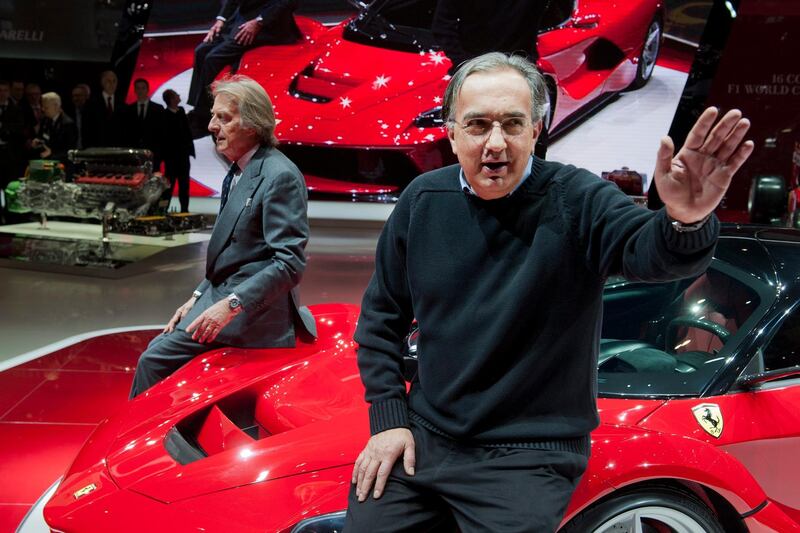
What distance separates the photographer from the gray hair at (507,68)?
157 centimetres

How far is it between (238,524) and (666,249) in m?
1.12

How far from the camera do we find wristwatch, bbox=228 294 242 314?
8.58 feet

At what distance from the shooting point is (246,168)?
110 inches

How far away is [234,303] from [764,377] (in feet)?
5.85

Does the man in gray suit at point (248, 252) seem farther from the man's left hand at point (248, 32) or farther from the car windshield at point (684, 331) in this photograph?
the man's left hand at point (248, 32)

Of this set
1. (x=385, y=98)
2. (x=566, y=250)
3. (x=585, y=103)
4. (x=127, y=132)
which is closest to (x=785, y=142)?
(x=585, y=103)

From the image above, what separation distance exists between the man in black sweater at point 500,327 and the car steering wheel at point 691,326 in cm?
93

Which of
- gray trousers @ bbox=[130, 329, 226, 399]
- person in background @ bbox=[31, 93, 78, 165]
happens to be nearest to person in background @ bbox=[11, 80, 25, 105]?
person in background @ bbox=[31, 93, 78, 165]

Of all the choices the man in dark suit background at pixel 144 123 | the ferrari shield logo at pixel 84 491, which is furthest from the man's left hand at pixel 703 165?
the man in dark suit background at pixel 144 123

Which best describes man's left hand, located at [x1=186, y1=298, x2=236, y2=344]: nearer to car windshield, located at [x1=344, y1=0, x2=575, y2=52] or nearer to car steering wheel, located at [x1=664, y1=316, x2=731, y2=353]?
car steering wheel, located at [x1=664, y1=316, x2=731, y2=353]

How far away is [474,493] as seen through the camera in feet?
4.83

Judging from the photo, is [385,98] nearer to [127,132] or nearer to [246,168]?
[127,132]

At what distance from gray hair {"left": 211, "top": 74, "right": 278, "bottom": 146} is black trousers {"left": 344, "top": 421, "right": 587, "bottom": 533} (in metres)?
1.65

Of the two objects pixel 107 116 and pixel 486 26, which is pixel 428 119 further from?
pixel 107 116
